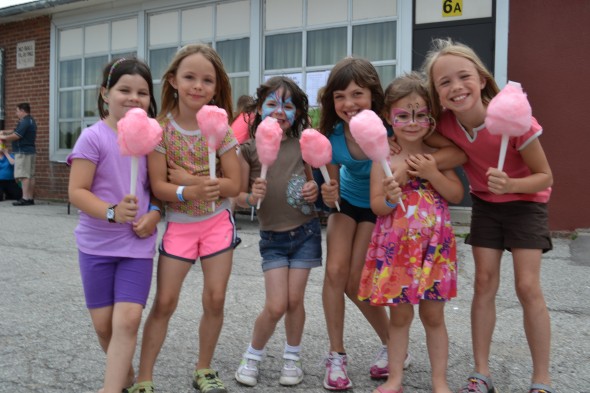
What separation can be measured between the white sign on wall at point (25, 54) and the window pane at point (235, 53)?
4.26 m

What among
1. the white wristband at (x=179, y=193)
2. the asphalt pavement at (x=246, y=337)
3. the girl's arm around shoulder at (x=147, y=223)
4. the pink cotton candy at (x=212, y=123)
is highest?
the pink cotton candy at (x=212, y=123)

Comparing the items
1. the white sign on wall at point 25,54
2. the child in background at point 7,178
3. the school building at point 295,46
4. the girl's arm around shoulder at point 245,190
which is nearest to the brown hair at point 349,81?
the girl's arm around shoulder at point 245,190

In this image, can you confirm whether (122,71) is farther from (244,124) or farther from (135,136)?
(244,124)

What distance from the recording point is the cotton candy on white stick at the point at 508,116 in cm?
226

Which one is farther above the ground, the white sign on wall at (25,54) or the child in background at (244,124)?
the white sign on wall at (25,54)

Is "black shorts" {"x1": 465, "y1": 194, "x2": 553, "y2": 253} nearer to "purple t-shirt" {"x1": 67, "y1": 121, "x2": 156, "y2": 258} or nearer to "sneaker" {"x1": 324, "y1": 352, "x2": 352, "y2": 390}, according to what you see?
"sneaker" {"x1": 324, "y1": 352, "x2": 352, "y2": 390}

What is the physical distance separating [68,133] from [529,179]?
392 inches

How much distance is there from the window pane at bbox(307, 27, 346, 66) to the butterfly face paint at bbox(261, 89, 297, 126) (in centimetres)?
533

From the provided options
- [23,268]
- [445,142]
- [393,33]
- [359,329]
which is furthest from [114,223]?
[393,33]

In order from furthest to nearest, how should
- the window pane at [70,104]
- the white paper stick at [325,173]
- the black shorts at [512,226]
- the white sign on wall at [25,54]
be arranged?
the white sign on wall at [25,54] → the window pane at [70,104] → the white paper stick at [325,173] → the black shorts at [512,226]

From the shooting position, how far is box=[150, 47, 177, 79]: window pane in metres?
9.63

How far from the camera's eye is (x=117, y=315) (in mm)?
2307

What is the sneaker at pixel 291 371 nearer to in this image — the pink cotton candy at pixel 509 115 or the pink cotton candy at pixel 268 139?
the pink cotton candy at pixel 268 139

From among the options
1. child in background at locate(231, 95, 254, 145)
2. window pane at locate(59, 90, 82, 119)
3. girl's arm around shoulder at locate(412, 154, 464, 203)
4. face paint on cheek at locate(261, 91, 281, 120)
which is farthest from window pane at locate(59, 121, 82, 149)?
girl's arm around shoulder at locate(412, 154, 464, 203)
